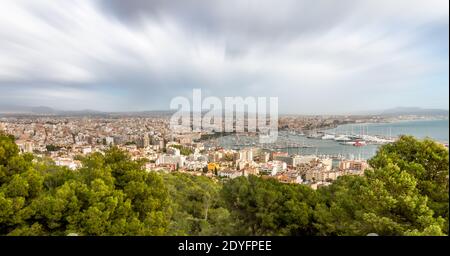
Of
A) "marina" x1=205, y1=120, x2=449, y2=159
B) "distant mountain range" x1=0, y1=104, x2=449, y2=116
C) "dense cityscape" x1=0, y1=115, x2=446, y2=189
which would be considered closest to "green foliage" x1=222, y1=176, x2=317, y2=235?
"dense cityscape" x1=0, y1=115, x2=446, y2=189

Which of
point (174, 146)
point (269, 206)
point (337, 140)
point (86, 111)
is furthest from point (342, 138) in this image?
point (86, 111)

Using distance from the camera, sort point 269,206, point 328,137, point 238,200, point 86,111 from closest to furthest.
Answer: point 269,206, point 238,200, point 86,111, point 328,137

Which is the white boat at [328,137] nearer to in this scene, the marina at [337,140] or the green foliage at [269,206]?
the marina at [337,140]

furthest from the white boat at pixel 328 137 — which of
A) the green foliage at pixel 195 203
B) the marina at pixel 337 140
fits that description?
the green foliage at pixel 195 203

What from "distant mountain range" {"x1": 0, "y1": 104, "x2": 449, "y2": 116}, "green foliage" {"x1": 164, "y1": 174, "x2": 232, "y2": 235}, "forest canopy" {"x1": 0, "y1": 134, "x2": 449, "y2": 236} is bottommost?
"green foliage" {"x1": 164, "y1": 174, "x2": 232, "y2": 235}

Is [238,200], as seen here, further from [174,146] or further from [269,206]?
[174,146]

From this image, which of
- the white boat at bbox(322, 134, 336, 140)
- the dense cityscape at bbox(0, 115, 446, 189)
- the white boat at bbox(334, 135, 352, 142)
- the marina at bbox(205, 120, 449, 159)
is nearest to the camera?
the marina at bbox(205, 120, 449, 159)

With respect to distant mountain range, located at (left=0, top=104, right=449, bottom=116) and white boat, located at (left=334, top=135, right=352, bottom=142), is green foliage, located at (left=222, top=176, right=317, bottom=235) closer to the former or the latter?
white boat, located at (left=334, top=135, right=352, bottom=142)

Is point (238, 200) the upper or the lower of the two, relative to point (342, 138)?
lower
